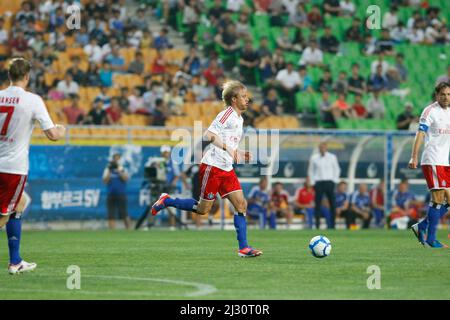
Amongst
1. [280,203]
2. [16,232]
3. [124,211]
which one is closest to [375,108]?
[280,203]

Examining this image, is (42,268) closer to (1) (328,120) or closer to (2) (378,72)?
(1) (328,120)

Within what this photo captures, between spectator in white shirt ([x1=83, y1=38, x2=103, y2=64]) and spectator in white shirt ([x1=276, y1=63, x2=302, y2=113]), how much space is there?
5102 mm

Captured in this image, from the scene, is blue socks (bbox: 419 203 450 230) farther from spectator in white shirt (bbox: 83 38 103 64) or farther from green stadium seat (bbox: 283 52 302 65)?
green stadium seat (bbox: 283 52 302 65)

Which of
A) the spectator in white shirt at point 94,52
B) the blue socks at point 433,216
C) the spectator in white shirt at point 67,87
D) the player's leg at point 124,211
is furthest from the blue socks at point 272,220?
the blue socks at point 433,216

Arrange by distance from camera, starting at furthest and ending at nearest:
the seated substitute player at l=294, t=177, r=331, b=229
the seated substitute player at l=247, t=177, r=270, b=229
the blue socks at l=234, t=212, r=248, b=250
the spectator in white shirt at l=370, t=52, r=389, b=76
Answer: the spectator in white shirt at l=370, t=52, r=389, b=76 → the seated substitute player at l=294, t=177, r=331, b=229 → the seated substitute player at l=247, t=177, r=270, b=229 → the blue socks at l=234, t=212, r=248, b=250

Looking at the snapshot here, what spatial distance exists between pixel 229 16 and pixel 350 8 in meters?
4.70

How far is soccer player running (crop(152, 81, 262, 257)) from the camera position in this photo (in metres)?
12.9

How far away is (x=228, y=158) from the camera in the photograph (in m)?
13.2

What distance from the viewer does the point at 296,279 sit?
10.2 m

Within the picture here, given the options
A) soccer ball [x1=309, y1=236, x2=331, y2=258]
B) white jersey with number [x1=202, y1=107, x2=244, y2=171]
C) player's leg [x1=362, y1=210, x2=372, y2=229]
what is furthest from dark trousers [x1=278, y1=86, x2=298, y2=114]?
soccer ball [x1=309, y1=236, x2=331, y2=258]

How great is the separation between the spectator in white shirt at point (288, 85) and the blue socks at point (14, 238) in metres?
18.7

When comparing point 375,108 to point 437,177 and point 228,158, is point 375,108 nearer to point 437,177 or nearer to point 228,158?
point 437,177

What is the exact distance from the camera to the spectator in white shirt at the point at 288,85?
94.8 ft
